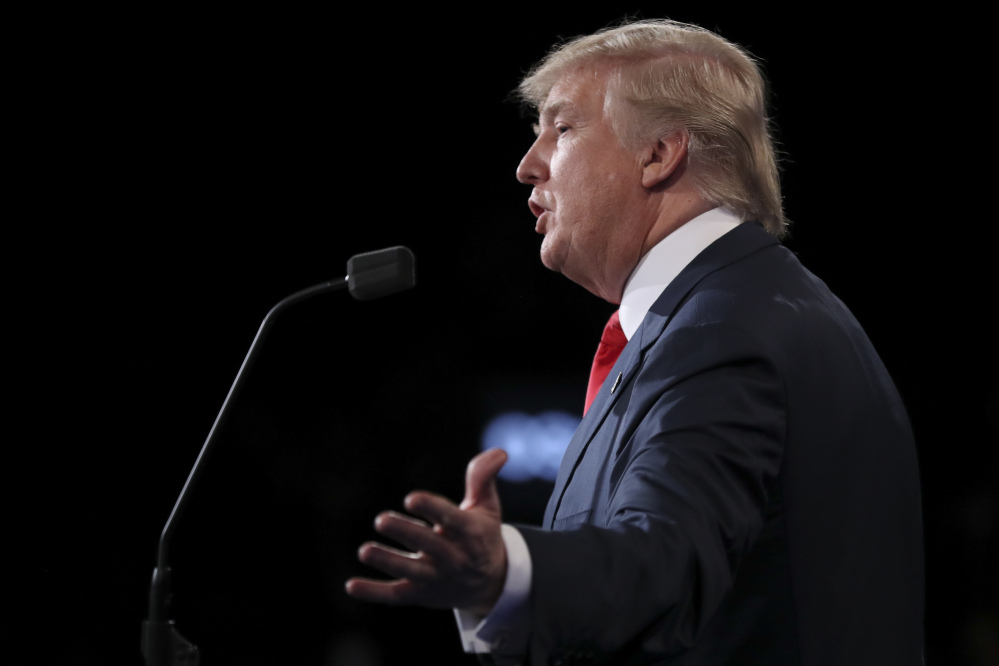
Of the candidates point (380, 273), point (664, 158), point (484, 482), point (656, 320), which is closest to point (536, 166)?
point (664, 158)

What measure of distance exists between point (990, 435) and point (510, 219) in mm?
2462

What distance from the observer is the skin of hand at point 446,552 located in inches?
24.5

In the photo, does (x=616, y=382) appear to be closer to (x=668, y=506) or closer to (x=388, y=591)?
(x=668, y=506)

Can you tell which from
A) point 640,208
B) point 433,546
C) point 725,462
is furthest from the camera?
point 640,208

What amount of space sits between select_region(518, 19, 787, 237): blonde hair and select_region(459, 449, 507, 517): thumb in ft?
2.62

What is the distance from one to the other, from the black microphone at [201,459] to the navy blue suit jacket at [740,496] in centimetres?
35

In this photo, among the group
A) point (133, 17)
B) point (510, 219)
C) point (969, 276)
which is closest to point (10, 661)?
point (133, 17)

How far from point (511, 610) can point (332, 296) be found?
12.1 feet

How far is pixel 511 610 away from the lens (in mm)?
676

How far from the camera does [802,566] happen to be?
96cm

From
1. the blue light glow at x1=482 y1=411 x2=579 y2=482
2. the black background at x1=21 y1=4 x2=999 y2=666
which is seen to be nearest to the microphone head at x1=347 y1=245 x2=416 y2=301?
the black background at x1=21 y1=4 x2=999 y2=666

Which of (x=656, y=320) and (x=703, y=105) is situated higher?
(x=703, y=105)

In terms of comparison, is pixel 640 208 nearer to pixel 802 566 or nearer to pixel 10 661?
pixel 802 566

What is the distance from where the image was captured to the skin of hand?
2.04 ft
